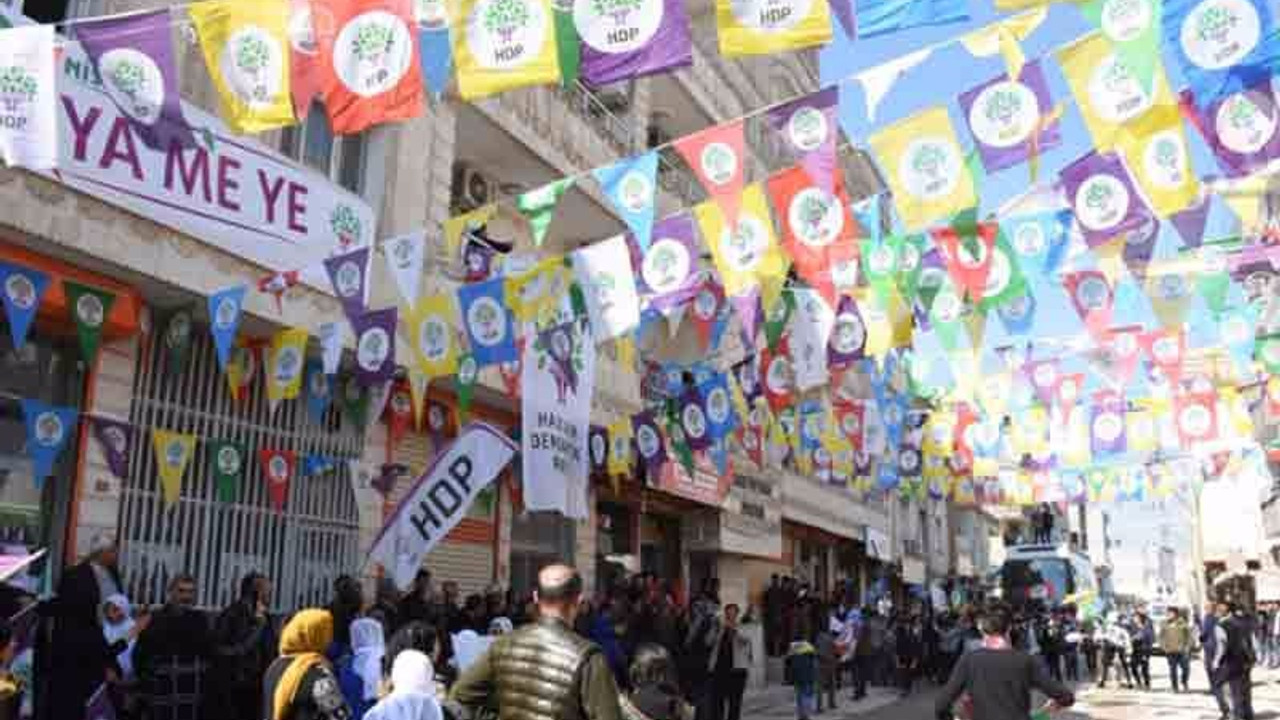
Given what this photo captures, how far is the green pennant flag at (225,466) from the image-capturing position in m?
11.4

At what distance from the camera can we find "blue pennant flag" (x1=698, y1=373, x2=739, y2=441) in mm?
16672

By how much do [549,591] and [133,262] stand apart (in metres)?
7.08

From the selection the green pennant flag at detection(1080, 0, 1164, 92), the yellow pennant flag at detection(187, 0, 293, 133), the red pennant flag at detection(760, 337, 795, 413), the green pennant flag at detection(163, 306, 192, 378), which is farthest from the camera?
the red pennant flag at detection(760, 337, 795, 413)

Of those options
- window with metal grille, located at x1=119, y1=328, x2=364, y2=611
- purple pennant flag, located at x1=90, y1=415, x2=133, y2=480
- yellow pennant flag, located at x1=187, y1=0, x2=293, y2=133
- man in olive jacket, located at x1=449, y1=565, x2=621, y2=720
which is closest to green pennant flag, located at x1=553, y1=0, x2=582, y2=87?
yellow pennant flag, located at x1=187, y1=0, x2=293, y2=133

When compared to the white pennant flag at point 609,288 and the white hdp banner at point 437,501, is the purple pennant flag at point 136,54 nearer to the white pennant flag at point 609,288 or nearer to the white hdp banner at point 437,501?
the white hdp banner at point 437,501

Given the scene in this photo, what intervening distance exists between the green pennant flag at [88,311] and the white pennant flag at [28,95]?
3.07 m

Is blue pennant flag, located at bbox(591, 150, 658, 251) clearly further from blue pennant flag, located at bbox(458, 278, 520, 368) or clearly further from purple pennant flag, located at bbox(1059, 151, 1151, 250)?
purple pennant flag, located at bbox(1059, 151, 1151, 250)

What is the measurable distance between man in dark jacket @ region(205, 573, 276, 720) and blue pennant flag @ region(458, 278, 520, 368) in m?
3.39

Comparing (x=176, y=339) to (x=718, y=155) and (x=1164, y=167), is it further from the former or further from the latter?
(x=1164, y=167)

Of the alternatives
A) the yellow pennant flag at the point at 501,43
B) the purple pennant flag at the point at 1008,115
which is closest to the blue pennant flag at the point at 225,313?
the yellow pennant flag at the point at 501,43

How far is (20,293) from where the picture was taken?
358 inches

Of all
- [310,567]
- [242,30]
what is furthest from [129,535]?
[242,30]

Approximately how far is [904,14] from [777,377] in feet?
32.5

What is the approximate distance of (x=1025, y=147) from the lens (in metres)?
8.88
